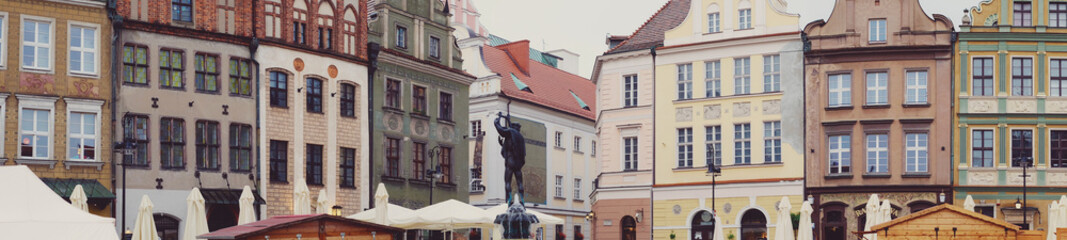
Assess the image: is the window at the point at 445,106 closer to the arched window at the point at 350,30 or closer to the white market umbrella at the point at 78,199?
the arched window at the point at 350,30

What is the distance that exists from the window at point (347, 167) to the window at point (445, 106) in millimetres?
5390

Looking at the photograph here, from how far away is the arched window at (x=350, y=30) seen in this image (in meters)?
43.4

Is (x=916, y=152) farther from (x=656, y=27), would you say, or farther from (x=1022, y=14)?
(x=656, y=27)

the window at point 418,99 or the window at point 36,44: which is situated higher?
the window at point 36,44

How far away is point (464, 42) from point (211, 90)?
2124 centimetres

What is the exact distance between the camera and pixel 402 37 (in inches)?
1817


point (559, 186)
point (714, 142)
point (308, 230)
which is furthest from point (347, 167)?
point (559, 186)

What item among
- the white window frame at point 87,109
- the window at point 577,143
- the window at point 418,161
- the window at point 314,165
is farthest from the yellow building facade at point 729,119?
the white window frame at point 87,109

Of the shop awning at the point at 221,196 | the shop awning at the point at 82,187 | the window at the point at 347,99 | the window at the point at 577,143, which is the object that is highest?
the window at the point at 347,99

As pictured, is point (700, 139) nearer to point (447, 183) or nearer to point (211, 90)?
point (447, 183)

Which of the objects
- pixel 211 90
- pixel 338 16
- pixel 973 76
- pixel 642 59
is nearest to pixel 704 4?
pixel 642 59

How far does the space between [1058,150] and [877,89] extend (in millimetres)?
5929

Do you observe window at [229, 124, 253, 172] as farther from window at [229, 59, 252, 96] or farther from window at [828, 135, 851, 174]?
window at [828, 135, 851, 174]

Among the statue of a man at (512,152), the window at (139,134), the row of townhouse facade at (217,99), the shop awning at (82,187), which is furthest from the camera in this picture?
the window at (139,134)
